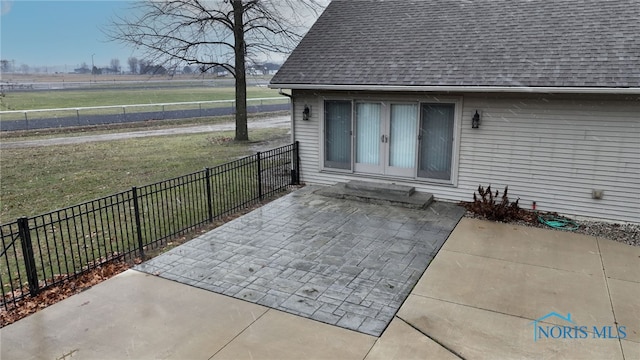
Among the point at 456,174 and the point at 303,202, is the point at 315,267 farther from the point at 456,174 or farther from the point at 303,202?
the point at 456,174

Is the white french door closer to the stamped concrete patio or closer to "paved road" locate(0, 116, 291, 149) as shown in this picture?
the stamped concrete patio

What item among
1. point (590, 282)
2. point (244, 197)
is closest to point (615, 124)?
point (590, 282)

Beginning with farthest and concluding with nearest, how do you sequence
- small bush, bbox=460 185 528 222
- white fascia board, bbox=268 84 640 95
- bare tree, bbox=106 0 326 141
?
bare tree, bbox=106 0 326 141
small bush, bbox=460 185 528 222
white fascia board, bbox=268 84 640 95

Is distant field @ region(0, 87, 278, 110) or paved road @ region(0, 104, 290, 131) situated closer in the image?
paved road @ region(0, 104, 290, 131)

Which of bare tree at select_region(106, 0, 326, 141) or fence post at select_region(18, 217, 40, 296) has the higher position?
bare tree at select_region(106, 0, 326, 141)

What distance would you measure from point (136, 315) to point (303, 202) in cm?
482

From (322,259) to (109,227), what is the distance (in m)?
3.58

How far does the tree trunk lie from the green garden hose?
1296 cm

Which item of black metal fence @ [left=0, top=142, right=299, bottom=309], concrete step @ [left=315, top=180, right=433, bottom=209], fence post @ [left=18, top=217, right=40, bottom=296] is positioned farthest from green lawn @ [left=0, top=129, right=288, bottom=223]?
concrete step @ [left=315, top=180, right=433, bottom=209]

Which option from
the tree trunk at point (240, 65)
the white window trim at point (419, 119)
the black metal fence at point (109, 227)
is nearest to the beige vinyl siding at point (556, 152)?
the white window trim at point (419, 119)

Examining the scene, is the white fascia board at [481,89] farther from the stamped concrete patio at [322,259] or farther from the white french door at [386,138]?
the stamped concrete patio at [322,259]

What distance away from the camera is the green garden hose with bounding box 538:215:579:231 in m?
7.61

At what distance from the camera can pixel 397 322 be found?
4.59 m

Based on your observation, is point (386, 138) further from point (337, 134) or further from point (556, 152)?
point (556, 152)
